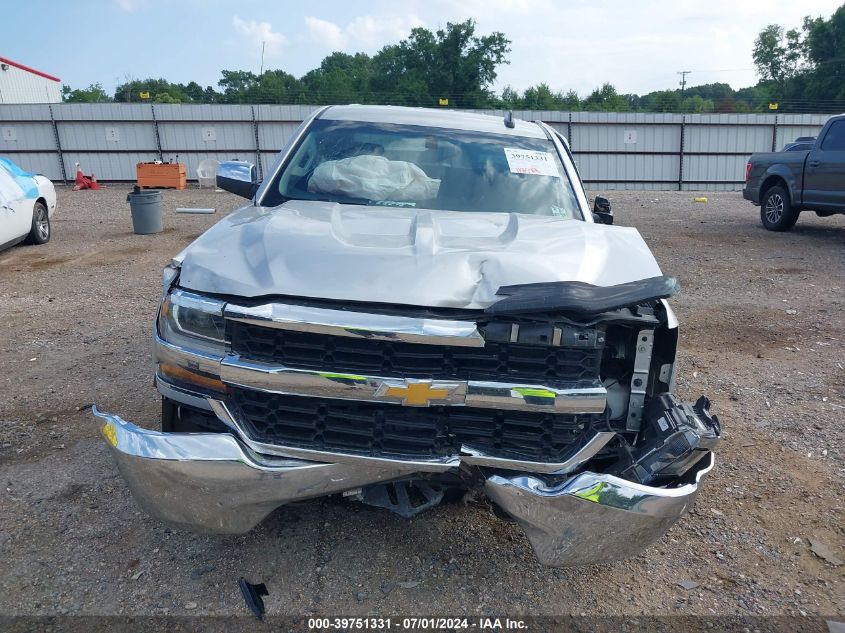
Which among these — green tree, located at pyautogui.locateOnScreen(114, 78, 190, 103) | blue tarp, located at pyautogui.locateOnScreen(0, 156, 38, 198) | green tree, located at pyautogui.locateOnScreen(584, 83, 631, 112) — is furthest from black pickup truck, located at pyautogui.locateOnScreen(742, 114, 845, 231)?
green tree, located at pyautogui.locateOnScreen(114, 78, 190, 103)

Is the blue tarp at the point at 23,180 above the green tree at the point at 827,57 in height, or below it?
below

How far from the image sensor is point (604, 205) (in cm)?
444

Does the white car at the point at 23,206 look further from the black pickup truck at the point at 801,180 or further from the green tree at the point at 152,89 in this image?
the green tree at the point at 152,89

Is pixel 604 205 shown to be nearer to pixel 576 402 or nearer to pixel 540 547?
pixel 576 402

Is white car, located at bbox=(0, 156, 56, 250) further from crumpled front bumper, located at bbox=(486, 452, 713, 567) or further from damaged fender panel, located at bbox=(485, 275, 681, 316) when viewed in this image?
crumpled front bumper, located at bbox=(486, 452, 713, 567)

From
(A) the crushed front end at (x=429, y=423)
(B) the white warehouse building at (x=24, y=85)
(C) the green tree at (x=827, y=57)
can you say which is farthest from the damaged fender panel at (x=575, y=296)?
(C) the green tree at (x=827, y=57)

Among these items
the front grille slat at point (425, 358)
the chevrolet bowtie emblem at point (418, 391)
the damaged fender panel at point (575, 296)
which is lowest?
the chevrolet bowtie emblem at point (418, 391)

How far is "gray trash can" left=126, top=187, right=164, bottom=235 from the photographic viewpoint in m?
11.4

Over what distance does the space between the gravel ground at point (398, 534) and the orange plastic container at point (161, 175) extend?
14.7m

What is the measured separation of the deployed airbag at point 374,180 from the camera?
3.65 metres

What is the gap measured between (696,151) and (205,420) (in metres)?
23.0

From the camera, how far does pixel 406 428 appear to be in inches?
92.1

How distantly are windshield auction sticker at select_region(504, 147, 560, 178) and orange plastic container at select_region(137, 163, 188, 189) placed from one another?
58.3ft

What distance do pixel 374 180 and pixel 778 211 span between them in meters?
10.8
